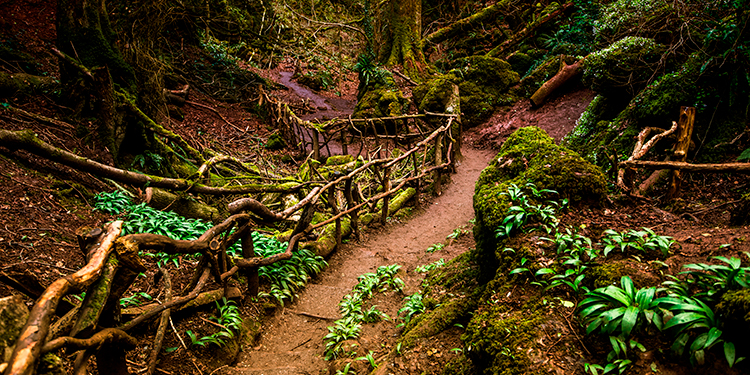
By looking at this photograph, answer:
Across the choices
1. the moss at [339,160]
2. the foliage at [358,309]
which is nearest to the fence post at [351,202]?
the foliage at [358,309]

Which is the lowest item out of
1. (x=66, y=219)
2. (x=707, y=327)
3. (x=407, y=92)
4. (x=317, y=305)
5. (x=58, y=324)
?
(x=317, y=305)

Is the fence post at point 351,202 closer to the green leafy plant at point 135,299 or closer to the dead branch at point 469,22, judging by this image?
the green leafy plant at point 135,299

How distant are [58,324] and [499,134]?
11732 mm

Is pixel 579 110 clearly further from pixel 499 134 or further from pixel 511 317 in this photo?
pixel 511 317

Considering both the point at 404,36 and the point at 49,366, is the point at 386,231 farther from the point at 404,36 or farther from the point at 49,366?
the point at 404,36

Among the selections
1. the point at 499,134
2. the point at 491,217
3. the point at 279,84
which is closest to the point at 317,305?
the point at 491,217

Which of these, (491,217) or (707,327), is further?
(491,217)

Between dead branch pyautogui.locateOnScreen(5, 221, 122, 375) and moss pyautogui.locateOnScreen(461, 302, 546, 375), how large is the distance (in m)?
2.23

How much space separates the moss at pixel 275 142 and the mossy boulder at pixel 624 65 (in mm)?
9574

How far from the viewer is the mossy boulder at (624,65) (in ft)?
20.2

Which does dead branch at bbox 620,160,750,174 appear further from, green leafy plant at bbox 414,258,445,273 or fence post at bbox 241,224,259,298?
fence post at bbox 241,224,259,298

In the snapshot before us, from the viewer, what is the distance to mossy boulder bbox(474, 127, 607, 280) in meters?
3.16

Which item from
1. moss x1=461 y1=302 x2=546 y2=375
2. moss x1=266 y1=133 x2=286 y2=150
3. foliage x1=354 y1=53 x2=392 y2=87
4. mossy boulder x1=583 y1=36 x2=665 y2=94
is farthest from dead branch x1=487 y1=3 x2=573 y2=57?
moss x1=461 y1=302 x2=546 y2=375

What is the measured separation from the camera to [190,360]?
285cm
